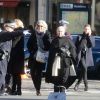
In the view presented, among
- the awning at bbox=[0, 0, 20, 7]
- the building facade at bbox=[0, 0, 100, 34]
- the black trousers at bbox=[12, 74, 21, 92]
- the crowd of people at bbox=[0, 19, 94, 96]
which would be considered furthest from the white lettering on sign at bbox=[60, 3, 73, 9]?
the black trousers at bbox=[12, 74, 21, 92]

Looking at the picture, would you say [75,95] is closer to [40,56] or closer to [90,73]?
[40,56]

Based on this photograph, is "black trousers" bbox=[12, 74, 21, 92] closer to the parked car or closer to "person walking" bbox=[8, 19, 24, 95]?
"person walking" bbox=[8, 19, 24, 95]

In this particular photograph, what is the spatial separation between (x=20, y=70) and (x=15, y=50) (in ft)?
1.56

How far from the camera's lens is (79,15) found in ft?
71.3

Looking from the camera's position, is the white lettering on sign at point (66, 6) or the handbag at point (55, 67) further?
the white lettering on sign at point (66, 6)

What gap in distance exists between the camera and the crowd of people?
38.7ft

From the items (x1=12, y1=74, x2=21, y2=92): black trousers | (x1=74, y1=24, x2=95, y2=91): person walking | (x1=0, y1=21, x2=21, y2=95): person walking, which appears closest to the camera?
(x1=0, y1=21, x2=21, y2=95): person walking

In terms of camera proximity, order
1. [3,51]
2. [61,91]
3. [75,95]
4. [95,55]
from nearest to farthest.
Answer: [61,91] < [3,51] < [75,95] < [95,55]

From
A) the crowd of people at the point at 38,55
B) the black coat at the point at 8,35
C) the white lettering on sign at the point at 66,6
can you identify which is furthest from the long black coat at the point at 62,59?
the white lettering on sign at the point at 66,6

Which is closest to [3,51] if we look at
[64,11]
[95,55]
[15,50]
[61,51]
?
[15,50]

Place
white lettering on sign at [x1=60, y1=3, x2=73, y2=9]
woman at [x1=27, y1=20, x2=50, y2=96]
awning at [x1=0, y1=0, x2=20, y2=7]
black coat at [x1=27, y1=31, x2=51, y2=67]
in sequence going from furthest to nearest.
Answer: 1. awning at [x1=0, y1=0, x2=20, y2=7]
2. white lettering on sign at [x1=60, y1=3, x2=73, y2=9]
3. woman at [x1=27, y1=20, x2=50, y2=96]
4. black coat at [x1=27, y1=31, x2=51, y2=67]

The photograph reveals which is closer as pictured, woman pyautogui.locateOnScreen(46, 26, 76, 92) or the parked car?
woman pyautogui.locateOnScreen(46, 26, 76, 92)

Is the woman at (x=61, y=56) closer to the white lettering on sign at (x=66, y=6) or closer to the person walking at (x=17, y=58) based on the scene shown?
the person walking at (x=17, y=58)

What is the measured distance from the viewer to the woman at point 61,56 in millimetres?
11758
